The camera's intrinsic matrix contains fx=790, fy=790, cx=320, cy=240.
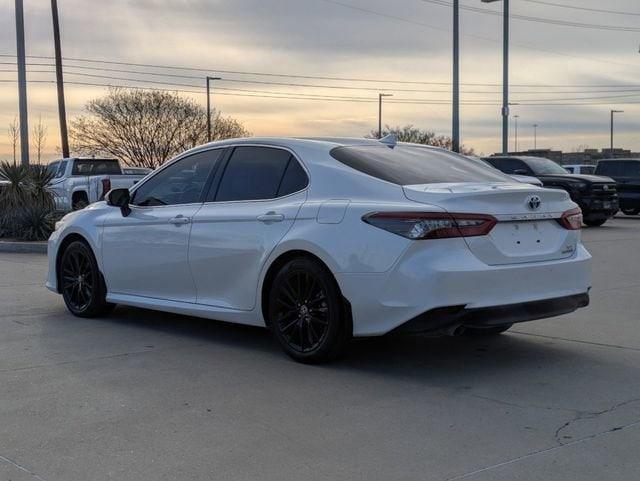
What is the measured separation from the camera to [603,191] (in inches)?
755

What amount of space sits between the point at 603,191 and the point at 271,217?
15.1 metres

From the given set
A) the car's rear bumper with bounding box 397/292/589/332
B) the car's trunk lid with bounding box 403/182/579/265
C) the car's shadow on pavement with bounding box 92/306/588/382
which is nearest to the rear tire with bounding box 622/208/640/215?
the car's shadow on pavement with bounding box 92/306/588/382

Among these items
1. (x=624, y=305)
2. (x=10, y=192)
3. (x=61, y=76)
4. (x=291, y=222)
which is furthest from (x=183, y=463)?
(x=61, y=76)

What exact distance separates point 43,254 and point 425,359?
416 inches

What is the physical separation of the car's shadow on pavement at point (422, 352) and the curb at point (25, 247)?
8330mm

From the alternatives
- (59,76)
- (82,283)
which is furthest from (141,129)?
A: (82,283)

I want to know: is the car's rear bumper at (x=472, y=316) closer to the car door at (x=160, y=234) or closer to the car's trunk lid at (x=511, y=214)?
the car's trunk lid at (x=511, y=214)

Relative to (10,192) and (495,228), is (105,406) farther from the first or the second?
(10,192)

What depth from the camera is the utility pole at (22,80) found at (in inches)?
817

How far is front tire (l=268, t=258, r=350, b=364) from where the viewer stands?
5.51 m

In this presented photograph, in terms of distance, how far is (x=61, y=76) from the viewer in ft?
95.7

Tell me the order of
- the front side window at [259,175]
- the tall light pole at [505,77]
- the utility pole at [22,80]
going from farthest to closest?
the tall light pole at [505,77], the utility pole at [22,80], the front side window at [259,175]

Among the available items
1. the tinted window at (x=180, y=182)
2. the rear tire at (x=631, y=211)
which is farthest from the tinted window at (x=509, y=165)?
the tinted window at (x=180, y=182)

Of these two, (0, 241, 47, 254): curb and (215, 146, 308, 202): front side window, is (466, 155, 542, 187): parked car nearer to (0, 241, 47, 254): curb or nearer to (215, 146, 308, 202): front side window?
(215, 146, 308, 202): front side window
